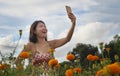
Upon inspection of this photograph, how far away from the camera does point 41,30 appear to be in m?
7.77

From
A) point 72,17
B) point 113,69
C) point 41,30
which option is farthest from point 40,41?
point 113,69

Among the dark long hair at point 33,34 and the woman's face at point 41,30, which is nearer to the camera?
the woman's face at point 41,30

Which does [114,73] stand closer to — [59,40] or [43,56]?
[43,56]

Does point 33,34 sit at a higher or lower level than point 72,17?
lower

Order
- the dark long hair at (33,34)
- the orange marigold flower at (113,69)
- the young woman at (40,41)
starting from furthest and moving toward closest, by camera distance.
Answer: the dark long hair at (33,34) < the young woman at (40,41) < the orange marigold flower at (113,69)

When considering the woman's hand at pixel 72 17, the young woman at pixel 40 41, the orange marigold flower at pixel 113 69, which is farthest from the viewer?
the young woman at pixel 40 41

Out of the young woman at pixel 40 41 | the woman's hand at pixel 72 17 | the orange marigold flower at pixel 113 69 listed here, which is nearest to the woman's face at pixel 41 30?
the young woman at pixel 40 41

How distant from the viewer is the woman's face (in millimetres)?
7739

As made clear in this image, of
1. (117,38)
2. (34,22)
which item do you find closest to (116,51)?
(117,38)

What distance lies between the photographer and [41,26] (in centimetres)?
787

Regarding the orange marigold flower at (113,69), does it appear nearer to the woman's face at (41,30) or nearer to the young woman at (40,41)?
the young woman at (40,41)

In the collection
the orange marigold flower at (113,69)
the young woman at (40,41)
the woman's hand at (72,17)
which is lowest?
the young woman at (40,41)

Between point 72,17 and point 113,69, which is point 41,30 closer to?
point 72,17

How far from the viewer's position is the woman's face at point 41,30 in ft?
25.4
